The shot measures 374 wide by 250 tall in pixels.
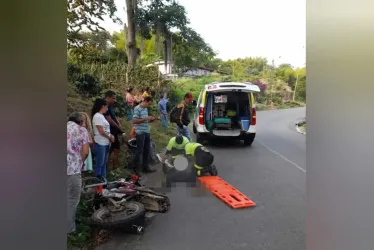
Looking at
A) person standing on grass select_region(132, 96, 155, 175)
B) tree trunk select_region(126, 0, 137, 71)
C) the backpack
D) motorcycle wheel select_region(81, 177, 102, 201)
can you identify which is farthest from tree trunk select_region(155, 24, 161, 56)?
motorcycle wheel select_region(81, 177, 102, 201)

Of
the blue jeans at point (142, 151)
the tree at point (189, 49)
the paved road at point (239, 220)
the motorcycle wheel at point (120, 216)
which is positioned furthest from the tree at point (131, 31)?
the motorcycle wheel at point (120, 216)

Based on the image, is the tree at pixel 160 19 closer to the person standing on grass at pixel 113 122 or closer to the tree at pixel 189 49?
the tree at pixel 189 49

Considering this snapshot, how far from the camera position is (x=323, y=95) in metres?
1.89

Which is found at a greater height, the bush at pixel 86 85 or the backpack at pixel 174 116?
the bush at pixel 86 85

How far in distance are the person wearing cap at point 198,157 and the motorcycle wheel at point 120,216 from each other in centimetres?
203

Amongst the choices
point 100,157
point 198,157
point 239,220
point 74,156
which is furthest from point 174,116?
point 74,156

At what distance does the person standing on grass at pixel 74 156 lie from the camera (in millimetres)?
3559

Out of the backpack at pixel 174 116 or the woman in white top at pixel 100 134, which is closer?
the woman in white top at pixel 100 134

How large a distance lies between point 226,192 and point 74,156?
8.73 feet

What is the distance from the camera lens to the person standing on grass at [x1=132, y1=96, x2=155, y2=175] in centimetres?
627

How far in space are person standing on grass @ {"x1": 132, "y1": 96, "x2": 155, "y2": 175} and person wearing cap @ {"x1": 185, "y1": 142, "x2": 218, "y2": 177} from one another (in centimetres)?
89

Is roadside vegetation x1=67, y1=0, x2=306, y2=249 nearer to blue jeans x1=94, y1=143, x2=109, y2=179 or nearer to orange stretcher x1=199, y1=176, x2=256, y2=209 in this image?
blue jeans x1=94, y1=143, x2=109, y2=179

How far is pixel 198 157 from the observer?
599cm

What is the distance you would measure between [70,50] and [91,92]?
1628 millimetres
